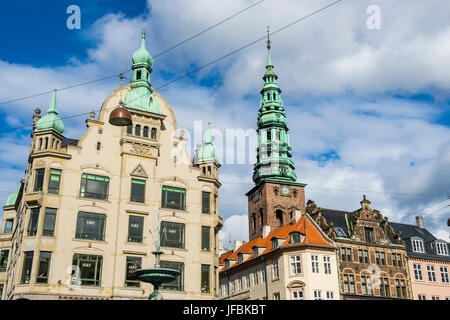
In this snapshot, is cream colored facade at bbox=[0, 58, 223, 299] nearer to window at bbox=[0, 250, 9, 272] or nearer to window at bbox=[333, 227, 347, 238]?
window at bbox=[0, 250, 9, 272]

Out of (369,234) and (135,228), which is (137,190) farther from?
(369,234)

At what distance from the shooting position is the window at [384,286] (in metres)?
53.7

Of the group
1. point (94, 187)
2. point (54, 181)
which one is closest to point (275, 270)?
point (94, 187)

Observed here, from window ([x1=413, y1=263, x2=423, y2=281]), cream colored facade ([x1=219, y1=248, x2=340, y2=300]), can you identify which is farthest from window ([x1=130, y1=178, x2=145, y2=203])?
window ([x1=413, y1=263, x2=423, y2=281])

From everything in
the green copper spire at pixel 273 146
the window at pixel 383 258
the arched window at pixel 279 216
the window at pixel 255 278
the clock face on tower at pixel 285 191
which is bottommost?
the window at pixel 255 278

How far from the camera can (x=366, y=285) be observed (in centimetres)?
5347

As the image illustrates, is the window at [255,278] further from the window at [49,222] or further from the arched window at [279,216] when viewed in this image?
the window at [49,222]

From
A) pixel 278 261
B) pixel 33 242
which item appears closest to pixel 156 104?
pixel 33 242

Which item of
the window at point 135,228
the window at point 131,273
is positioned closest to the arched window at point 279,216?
the window at point 135,228

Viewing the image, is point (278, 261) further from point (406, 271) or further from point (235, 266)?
point (406, 271)

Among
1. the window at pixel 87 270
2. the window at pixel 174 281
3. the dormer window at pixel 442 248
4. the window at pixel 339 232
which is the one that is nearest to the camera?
the window at pixel 87 270

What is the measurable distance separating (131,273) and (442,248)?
43736mm

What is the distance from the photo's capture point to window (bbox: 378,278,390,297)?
5365 centimetres

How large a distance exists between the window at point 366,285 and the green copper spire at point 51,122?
115 ft
